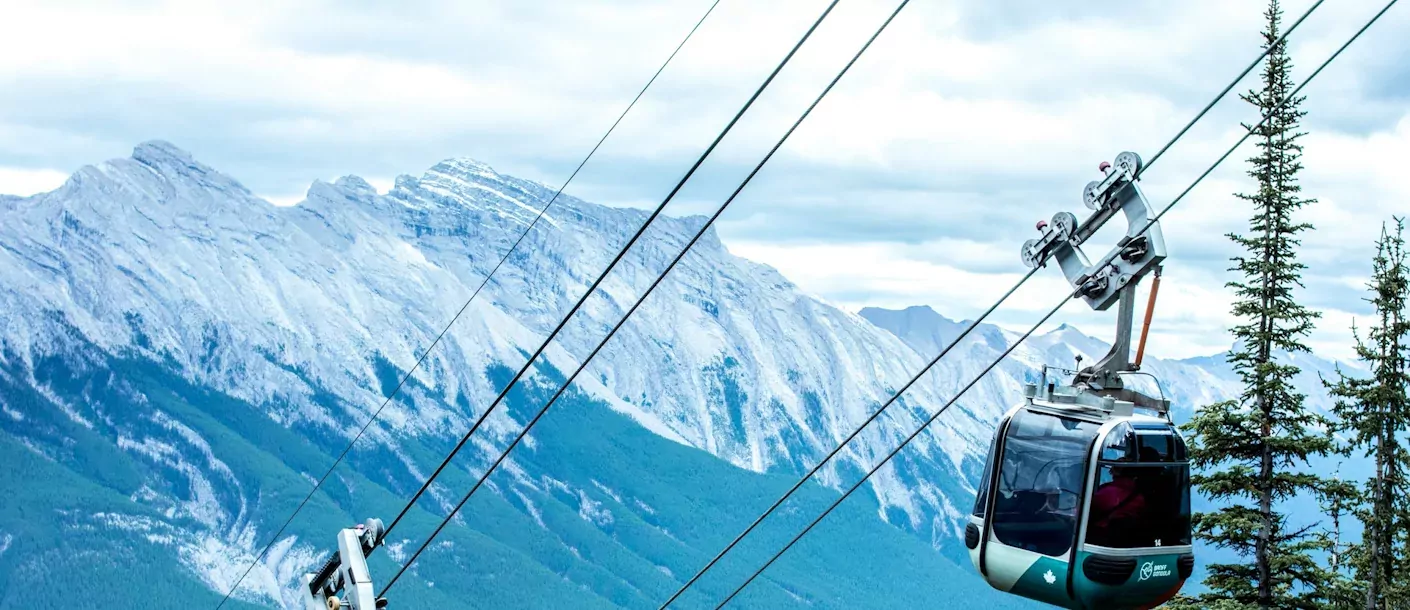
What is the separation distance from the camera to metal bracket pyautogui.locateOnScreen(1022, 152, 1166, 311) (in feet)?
49.2

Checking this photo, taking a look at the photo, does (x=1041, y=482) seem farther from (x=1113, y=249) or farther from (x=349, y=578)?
(x=349, y=578)

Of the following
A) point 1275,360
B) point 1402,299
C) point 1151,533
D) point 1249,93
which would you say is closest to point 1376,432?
point 1402,299

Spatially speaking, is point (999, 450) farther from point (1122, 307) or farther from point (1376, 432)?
point (1376, 432)

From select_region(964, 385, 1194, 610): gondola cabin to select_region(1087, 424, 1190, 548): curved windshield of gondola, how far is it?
1 cm

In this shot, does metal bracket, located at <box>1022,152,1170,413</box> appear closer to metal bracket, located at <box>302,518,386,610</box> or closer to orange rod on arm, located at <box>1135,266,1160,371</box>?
orange rod on arm, located at <box>1135,266,1160,371</box>

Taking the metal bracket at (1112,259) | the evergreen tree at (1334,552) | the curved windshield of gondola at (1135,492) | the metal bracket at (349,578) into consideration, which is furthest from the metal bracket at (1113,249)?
the evergreen tree at (1334,552)

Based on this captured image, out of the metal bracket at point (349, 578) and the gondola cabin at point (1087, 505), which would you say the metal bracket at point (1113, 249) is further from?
the metal bracket at point (349, 578)

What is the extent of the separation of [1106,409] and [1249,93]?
21127mm

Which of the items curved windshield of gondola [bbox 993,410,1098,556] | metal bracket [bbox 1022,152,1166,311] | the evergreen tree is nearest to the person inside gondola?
curved windshield of gondola [bbox 993,410,1098,556]

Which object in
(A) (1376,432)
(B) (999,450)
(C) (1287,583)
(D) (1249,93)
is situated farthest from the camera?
(A) (1376,432)

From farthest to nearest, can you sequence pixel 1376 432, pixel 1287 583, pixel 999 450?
1. pixel 1376 432
2. pixel 1287 583
3. pixel 999 450

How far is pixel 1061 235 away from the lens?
51.5ft

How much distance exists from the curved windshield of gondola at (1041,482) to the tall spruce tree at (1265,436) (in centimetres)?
1536

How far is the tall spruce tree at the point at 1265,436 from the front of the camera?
30.3 m
